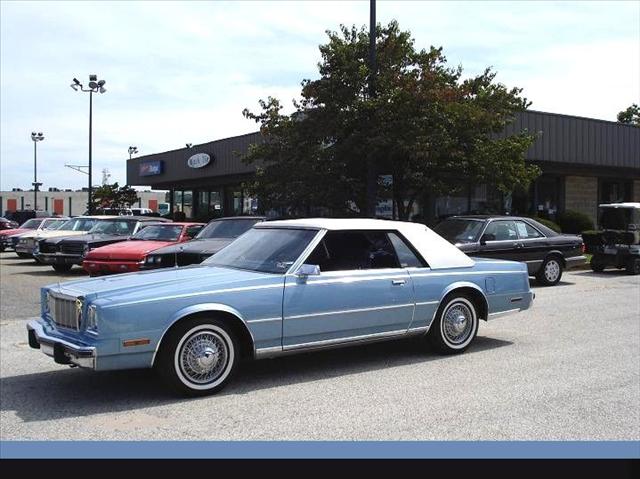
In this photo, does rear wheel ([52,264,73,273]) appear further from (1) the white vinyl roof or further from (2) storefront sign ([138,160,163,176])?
(2) storefront sign ([138,160,163,176])

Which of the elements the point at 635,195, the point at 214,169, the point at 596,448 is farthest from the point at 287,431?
the point at 635,195

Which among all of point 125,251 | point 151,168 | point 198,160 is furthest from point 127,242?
point 151,168

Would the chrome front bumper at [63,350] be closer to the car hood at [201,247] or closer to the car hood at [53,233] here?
the car hood at [201,247]

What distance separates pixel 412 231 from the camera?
686cm

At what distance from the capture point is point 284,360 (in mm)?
6559

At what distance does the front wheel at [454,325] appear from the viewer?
6684 mm

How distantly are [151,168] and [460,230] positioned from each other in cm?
2885

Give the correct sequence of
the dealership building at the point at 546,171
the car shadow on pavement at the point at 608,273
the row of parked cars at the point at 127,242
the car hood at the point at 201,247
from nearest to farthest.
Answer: the car hood at the point at 201,247 → the row of parked cars at the point at 127,242 → the car shadow on pavement at the point at 608,273 → the dealership building at the point at 546,171

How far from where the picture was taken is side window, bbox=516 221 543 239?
13.9 meters

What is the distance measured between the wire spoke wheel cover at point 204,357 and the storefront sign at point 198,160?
27.7 m

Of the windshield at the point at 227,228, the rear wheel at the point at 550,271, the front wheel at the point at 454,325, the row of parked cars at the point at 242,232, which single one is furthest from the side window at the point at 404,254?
the rear wheel at the point at 550,271

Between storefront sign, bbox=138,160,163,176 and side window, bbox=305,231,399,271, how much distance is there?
3356 cm

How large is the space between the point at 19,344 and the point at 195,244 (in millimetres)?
4343

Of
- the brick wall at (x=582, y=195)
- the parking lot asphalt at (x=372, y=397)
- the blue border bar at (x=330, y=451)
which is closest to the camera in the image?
the blue border bar at (x=330, y=451)
